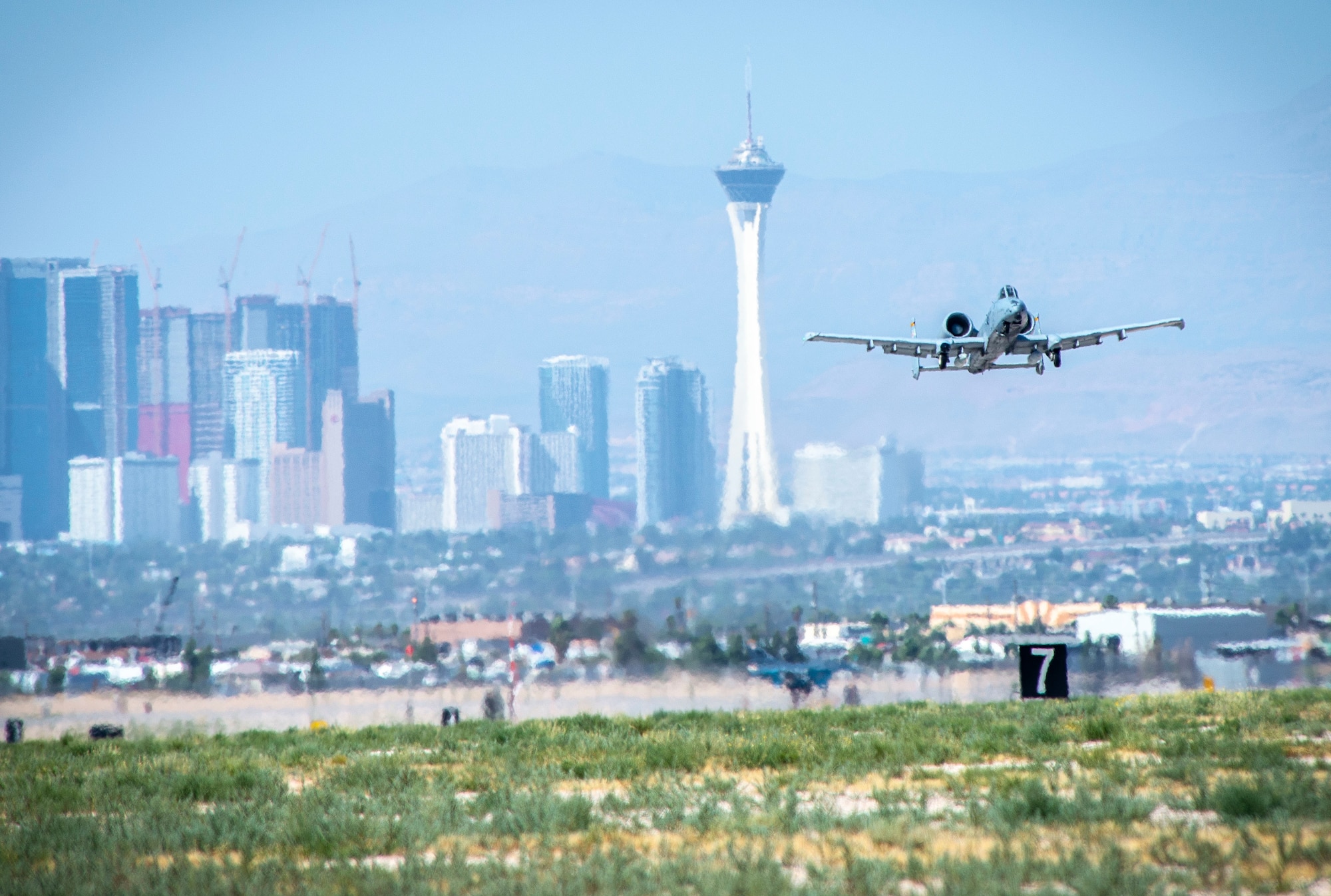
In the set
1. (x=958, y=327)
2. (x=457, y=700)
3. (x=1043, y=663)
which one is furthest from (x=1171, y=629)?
(x=1043, y=663)

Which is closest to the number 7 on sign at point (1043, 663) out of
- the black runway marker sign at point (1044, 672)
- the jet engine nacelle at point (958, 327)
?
the black runway marker sign at point (1044, 672)

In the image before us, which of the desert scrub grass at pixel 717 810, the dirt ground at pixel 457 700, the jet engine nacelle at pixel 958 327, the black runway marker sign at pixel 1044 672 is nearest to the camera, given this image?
the desert scrub grass at pixel 717 810

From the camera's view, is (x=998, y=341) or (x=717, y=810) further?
(x=998, y=341)

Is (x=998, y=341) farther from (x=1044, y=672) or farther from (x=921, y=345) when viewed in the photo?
(x=1044, y=672)

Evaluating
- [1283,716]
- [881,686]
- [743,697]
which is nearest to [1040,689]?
[1283,716]

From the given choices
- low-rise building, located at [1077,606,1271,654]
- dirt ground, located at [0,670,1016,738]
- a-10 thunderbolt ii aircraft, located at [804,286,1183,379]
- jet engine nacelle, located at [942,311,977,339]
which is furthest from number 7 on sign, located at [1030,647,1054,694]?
low-rise building, located at [1077,606,1271,654]

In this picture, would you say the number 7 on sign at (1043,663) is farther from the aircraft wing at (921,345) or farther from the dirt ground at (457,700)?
the dirt ground at (457,700)

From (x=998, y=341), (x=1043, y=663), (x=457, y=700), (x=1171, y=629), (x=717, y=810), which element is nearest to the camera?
(x=717, y=810)
